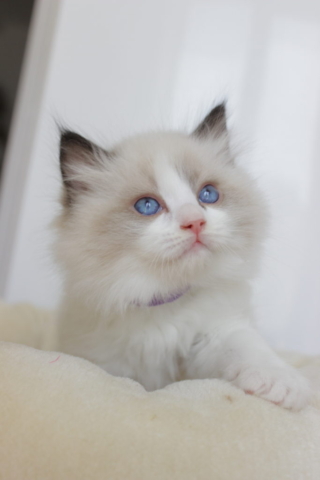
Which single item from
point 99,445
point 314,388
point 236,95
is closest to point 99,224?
point 99,445

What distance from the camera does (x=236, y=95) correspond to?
229cm

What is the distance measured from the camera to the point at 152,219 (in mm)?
1021

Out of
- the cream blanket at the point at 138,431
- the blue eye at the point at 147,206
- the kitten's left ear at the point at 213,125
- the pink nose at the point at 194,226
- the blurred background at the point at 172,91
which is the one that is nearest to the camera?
the cream blanket at the point at 138,431

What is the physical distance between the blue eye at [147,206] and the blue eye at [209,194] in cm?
14

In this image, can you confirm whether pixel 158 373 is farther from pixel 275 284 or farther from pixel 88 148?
pixel 275 284

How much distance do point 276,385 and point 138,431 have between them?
0.32 metres

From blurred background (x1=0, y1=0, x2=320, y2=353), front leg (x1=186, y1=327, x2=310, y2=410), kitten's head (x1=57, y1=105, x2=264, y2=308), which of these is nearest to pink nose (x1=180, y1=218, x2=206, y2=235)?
kitten's head (x1=57, y1=105, x2=264, y2=308)

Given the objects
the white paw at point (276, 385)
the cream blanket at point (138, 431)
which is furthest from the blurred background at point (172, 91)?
the cream blanket at point (138, 431)

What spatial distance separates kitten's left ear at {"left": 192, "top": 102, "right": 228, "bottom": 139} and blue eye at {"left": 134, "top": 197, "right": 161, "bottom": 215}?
41 centimetres

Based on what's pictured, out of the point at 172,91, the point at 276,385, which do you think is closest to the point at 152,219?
the point at 276,385

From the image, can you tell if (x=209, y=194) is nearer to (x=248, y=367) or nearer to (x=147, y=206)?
(x=147, y=206)

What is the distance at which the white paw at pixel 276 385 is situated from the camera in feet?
2.67

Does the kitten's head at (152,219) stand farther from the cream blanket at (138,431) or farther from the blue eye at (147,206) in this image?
the cream blanket at (138,431)

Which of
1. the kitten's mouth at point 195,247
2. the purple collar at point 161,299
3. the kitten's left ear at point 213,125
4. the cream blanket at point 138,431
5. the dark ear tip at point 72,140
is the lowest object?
the cream blanket at point 138,431
